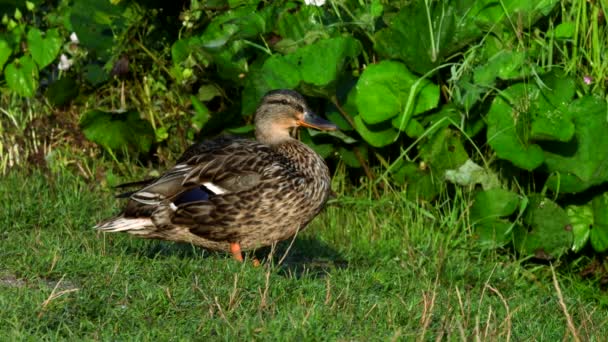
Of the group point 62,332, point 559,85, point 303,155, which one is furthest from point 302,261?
point 62,332

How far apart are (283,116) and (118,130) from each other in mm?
1948

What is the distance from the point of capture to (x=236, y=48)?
7516mm

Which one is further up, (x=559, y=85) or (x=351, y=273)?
(x=559, y=85)

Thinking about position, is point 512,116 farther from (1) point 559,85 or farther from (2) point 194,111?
(2) point 194,111

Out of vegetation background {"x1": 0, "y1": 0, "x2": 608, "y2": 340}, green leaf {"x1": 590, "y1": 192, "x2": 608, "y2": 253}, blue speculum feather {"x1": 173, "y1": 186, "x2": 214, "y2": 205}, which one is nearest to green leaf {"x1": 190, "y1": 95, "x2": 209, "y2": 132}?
vegetation background {"x1": 0, "y1": 0, "x2": 608, "y2": 340}

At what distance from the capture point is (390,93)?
22.8 feet

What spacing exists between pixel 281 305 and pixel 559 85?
2636 millimetres

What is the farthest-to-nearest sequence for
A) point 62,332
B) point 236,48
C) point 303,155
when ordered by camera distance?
point 236,48 < point 303,155 < point 62,332

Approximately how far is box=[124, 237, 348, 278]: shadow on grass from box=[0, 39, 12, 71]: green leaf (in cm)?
251

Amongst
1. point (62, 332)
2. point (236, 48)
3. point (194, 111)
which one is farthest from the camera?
point (194, 111)

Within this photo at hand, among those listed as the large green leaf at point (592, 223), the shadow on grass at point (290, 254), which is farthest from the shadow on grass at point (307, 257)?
the large green leaf at point (592, 223)

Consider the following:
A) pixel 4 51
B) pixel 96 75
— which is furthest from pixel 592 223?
pixel 4 51

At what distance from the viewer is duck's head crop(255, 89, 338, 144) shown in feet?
21.6

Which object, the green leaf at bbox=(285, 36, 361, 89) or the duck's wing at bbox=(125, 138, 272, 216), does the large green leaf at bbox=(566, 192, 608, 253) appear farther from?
the duck's wing at bbox=(125, 138, 272, 216)
